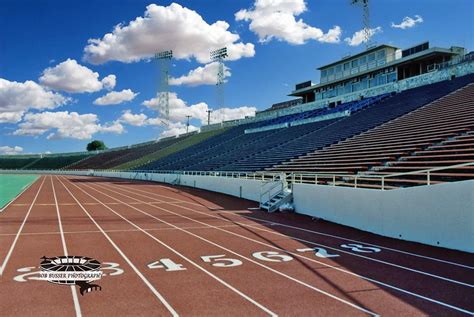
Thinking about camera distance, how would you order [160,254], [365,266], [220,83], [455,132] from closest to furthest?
[365,266] → [160,254] → [455,132] → [220,83]

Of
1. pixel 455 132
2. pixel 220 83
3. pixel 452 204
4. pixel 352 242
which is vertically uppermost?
pixel 220 83

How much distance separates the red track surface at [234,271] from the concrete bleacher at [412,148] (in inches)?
143

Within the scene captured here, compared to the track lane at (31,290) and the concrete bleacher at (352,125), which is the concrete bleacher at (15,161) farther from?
the track lane at (31,290)

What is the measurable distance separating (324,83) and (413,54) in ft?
40.9

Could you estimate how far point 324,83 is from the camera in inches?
1838

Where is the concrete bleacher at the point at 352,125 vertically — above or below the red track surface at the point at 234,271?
above

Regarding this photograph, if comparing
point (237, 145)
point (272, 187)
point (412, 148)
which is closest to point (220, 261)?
point (272, 187)

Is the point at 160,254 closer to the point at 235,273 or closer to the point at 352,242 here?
the point at 235,273

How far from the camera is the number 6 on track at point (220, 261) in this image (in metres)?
7.84

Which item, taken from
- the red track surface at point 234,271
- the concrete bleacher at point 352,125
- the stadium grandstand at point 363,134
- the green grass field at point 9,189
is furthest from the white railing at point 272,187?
the green grass field at point 9,189

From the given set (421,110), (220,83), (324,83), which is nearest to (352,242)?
(421,110)

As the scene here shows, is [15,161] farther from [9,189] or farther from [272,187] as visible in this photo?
[272,187]

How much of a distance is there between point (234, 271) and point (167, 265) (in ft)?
4.38

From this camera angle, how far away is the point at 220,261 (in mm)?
8102
